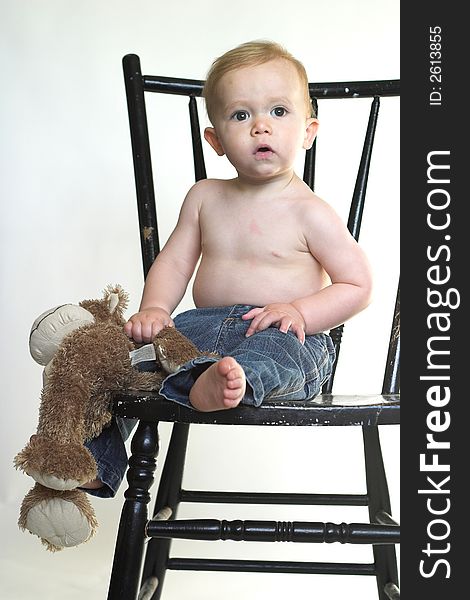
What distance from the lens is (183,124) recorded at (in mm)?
1928

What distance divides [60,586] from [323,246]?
0.73 metres

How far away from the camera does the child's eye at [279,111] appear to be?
4.00ft

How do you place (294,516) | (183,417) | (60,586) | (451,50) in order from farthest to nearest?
(294,516), (60,586), (451,50), (183,417)

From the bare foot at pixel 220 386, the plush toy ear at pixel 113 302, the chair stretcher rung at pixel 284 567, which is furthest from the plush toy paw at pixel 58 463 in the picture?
the chair stretcher rung at pixel 284 567

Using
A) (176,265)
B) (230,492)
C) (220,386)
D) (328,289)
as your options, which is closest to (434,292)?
(328,289)

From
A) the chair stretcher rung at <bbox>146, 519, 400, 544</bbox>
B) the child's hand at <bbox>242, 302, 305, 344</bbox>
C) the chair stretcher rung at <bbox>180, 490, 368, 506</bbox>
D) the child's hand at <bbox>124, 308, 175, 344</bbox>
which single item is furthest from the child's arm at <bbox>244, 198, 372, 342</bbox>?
the chair stretcher rung at <bbox>180, 490, 368, 506</bbox>

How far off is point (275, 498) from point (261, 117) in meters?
0.54

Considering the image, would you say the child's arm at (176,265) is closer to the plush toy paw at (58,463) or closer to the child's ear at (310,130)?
the child's ear at (310,130)

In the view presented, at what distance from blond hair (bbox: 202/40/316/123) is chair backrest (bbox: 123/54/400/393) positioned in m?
0.20

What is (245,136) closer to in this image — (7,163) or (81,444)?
(81,444)

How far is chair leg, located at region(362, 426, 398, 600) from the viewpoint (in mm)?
1332

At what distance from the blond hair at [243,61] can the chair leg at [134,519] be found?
0.44 m

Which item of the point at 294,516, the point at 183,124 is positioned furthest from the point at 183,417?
the point at 183,124

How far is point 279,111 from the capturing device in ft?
4.01
